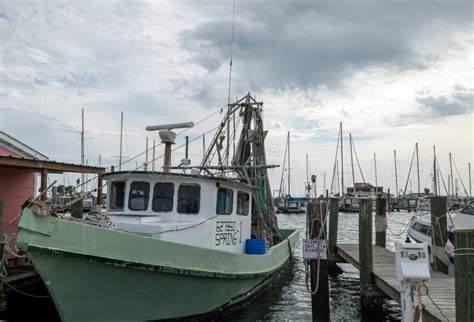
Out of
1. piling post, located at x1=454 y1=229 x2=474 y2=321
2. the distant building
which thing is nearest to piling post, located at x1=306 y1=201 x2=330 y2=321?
piling post, located at x1=454 y1=229 x2=474 y2=321

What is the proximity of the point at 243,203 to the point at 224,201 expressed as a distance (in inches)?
52.2

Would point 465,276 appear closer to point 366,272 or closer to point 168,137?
point 366,272

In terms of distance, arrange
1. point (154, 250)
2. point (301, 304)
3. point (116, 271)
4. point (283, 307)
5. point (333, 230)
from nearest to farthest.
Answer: point (116, 271) → point (154, 250) → point (283, 307) → point (301, 304) → point (333, 230)

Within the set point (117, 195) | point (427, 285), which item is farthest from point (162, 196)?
point (427, 285)

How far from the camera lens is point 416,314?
6234mm

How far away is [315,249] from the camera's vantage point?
824 centimetres

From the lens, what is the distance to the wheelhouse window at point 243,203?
10733mm

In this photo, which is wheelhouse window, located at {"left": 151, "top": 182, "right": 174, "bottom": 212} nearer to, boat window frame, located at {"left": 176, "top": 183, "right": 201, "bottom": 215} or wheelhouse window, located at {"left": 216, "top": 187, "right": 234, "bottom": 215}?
boat window frame, located at {"left": 176, "top": 183, "right": 201, "bottom": 215}

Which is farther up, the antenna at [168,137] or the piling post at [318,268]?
the antenna at [168,137]

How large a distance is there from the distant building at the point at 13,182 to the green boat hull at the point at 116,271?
7669mm

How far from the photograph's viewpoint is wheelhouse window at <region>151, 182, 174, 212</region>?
9094 millimetres

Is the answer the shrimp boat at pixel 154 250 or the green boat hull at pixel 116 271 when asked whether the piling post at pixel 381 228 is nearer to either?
the shrimp boat at pixel 154 250

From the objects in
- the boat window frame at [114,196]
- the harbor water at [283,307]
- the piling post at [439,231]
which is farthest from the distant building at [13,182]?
the piling post at [439,231]

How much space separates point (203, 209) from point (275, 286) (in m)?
5.67
